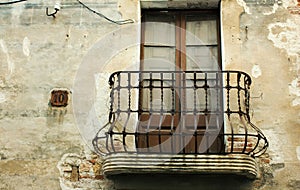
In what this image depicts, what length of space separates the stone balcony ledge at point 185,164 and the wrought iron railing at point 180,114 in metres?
0.28

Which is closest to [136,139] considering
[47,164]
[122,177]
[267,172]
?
[122,177]

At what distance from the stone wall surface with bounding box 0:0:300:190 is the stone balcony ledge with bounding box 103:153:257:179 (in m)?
0.45

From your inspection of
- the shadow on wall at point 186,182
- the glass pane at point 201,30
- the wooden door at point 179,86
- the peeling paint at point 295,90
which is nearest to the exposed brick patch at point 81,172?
the shadow on wall at point 186,182

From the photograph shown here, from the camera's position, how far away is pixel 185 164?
6.93 m

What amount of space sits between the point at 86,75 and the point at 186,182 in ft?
6.29

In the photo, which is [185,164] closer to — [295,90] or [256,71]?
[256,71]

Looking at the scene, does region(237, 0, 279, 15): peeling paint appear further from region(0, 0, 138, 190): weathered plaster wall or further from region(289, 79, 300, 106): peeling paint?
region(0, 0, 138, 190): weathered plaster wall

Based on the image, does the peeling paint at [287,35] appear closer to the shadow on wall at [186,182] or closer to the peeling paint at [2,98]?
the shadow on wall at [186,182]

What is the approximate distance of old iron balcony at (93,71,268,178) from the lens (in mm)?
6949

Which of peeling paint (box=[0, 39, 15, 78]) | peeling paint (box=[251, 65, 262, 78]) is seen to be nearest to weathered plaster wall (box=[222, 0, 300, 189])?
peeling paint (box=[251, 65, 262, 78])

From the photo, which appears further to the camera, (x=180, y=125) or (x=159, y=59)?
(x=159, y=59)

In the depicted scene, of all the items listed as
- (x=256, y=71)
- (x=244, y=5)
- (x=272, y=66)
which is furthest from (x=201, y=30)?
(x=272, y=66)

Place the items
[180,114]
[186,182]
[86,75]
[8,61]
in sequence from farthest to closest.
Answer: [8,61] < [86,75] < [180,114] < [186,182]

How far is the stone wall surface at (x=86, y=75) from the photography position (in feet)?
24.5
